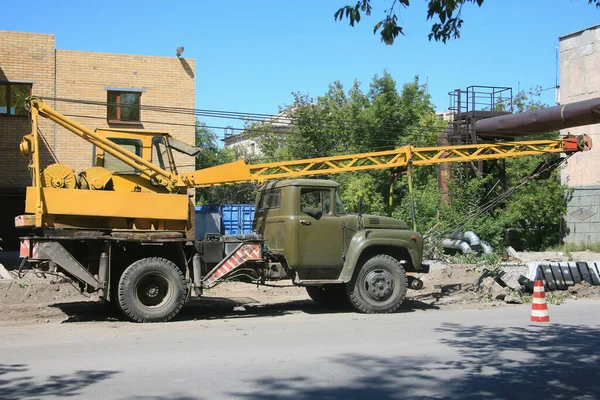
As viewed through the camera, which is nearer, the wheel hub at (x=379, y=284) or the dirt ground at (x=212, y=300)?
the dirt ground at (x=212, y=300)

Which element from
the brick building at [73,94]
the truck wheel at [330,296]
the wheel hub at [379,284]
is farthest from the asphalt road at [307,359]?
the brick building at [73,94]

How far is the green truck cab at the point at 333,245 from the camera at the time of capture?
40.8 ft

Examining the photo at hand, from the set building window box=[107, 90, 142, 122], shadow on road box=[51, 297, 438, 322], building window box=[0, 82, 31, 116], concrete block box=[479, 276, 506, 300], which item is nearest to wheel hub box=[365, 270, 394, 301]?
shadow on road box=[51, 297, 438, 322]

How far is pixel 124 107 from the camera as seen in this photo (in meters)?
23.0

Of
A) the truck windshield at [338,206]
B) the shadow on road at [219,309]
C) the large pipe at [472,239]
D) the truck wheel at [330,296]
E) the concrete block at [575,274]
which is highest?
the truck windshield at [338,206]

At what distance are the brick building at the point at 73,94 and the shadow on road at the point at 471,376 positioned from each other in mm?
14249

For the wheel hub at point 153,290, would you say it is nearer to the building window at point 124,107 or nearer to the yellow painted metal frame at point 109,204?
the yellow painted metal frame at point 109,204

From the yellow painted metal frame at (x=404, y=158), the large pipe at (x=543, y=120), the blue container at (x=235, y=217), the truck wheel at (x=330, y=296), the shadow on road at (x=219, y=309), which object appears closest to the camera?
the shadow on road at (x=219, y=309)

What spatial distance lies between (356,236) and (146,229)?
156 inches

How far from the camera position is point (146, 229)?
1182cm

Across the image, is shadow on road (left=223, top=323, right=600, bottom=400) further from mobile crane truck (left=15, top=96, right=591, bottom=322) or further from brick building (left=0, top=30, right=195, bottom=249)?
brick building (left=0, top=30, right=195, bottom=249)

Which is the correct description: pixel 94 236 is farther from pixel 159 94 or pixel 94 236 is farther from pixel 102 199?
pixel 159 94

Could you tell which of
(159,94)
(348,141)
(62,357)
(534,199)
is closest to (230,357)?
(62,357)

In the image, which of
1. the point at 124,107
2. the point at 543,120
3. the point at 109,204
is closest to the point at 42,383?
the point at 109,204
